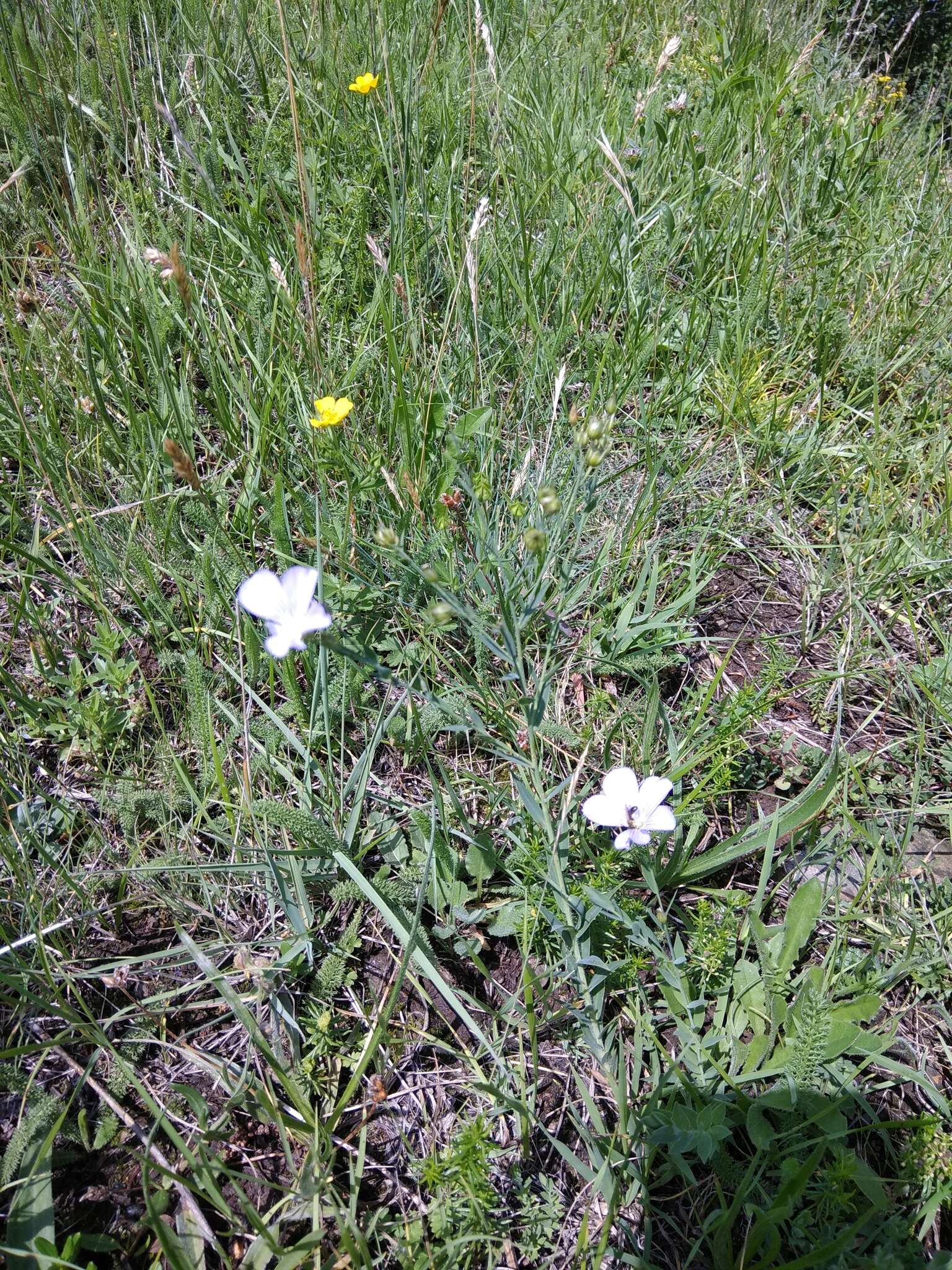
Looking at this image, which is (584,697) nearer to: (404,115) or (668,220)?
Answer: (668,220)

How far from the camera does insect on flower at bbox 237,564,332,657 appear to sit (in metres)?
1.04

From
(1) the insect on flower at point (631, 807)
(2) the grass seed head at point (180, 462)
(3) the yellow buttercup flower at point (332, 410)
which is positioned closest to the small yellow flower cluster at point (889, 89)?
(3) the yellow buttercup flower at point (332, 410)

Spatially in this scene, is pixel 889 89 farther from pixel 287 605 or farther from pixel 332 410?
pixel 287 605

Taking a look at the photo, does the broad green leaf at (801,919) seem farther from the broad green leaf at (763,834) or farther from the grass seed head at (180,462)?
the grass seed head at (180,462)

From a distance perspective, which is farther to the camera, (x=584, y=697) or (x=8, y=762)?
(x=584, y=697)

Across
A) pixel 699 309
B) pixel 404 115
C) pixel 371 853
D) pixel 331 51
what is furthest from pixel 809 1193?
pixel 331 51

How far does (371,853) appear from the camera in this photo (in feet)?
4.82

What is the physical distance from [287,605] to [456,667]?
610 mm

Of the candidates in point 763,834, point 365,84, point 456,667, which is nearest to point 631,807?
point 763,834

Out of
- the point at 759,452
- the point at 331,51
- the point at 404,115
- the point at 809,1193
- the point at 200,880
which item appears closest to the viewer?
the point at 809,1193

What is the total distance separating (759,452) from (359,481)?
108 cm

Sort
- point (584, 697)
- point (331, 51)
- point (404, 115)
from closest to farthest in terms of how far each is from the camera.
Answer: point (584, 697) → point (404, 115) → point (331, 51)

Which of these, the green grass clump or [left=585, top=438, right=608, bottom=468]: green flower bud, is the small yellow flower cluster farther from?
[left=585, top=438, right=608, bottom=468]: green flower bud

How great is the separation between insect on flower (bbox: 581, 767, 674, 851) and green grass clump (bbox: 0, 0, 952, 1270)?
80 millimetres
